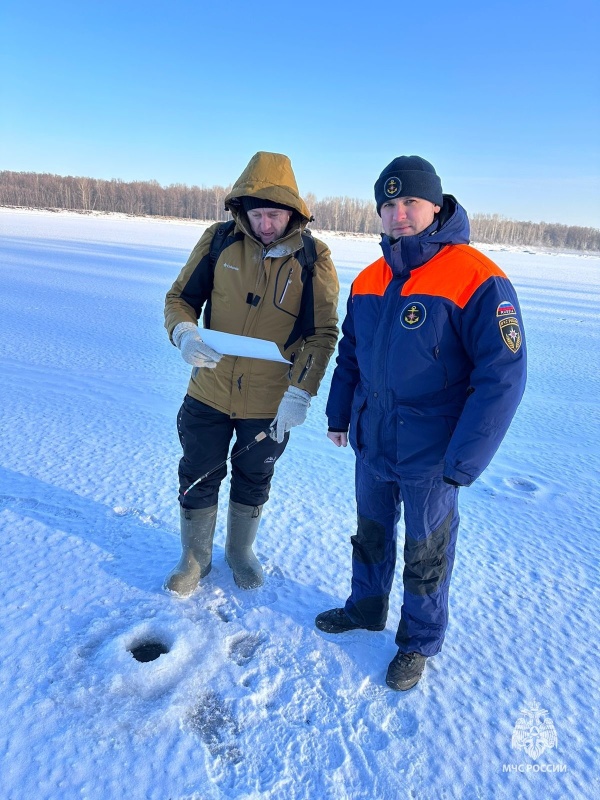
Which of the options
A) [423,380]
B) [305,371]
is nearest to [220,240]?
[305,371]

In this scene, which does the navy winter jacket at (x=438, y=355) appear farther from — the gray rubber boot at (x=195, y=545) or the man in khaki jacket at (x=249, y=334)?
the gray rubber boot at (x=195, y=545)

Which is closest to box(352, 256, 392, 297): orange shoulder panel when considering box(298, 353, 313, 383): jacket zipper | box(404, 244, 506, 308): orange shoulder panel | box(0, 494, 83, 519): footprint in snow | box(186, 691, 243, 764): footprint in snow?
box(404, 244, 506, 308): orange shoulder panel

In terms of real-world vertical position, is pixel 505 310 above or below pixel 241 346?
above

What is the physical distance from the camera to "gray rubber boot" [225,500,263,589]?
228cm

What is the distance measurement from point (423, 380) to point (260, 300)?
750 mm

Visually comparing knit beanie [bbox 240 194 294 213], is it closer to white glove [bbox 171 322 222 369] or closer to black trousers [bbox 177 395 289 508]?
white glove [bbox 171 322 222 369]

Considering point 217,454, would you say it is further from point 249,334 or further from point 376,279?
point 376,279

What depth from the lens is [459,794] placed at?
58.3 inches

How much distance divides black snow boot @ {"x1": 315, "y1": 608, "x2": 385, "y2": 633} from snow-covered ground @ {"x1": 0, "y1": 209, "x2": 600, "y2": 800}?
0.11 ft

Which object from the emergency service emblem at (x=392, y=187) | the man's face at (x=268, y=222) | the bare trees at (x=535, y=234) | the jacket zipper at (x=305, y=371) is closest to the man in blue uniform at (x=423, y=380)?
the emergency service emblem at (x=392, y=187)

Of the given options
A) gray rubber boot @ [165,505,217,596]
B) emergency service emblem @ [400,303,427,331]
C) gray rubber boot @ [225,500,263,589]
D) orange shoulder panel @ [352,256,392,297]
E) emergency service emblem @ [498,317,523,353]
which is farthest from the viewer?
gray rubber boot @ [225,500,263,589]

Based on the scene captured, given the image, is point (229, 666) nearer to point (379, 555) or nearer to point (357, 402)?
point (379, 555)

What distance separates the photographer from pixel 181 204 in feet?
236

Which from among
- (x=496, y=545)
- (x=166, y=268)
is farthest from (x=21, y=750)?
(x=166, y=268)
